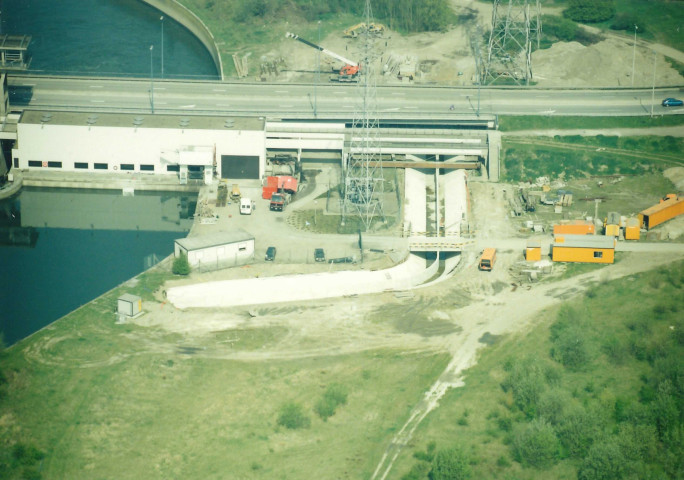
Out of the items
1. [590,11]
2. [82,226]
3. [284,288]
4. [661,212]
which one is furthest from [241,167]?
[590,11]

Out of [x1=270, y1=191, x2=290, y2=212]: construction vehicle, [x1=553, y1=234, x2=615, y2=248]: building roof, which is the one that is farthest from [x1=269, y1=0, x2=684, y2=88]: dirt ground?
[x1=553, y1=234, x2=615, y2=248]: building roof

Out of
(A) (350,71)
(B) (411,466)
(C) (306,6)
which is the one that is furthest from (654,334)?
(C) (306,6)

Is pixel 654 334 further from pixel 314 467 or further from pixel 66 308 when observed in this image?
pixel 66 308

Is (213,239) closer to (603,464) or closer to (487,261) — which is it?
(487,261)

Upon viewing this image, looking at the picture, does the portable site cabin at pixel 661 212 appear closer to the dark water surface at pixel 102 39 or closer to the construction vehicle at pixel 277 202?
the construction vehicle at pixel 277 202

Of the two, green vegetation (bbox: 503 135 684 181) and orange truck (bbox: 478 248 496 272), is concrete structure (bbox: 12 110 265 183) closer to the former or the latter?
green vegetation (bbox: 503 135 684 181)
